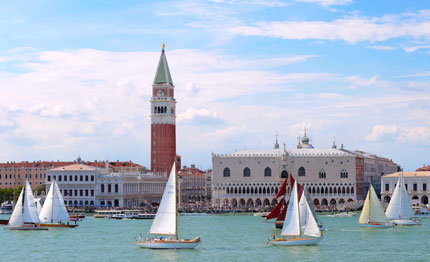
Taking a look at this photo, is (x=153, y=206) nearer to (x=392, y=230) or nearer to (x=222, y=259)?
(x=392, y=230)

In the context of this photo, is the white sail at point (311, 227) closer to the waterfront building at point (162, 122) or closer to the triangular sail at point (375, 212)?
the triangular sail at point (375, 212)

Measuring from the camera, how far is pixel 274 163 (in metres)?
98.9

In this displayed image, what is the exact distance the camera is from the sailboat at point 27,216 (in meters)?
58.9

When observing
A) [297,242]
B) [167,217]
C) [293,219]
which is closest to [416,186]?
[297,242]

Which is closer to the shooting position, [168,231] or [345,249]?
[168,231]

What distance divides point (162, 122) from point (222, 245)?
59.8 metres

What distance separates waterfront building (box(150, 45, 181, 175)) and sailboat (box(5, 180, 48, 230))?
162 feet

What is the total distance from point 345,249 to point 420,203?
1930 inches

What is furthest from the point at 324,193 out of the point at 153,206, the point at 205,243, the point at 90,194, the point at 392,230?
the point at 205,243

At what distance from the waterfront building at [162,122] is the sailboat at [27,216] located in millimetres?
49265

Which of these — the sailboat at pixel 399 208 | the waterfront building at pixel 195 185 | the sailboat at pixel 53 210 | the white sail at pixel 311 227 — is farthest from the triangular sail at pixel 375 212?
the waterfront building at pixel 195 185

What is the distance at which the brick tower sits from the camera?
109m

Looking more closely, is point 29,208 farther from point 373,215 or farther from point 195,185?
point 195,185

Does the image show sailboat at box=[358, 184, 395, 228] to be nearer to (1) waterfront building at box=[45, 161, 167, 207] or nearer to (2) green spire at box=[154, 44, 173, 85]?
(1) waterfront building at box=[45, 161, 167, 207]
